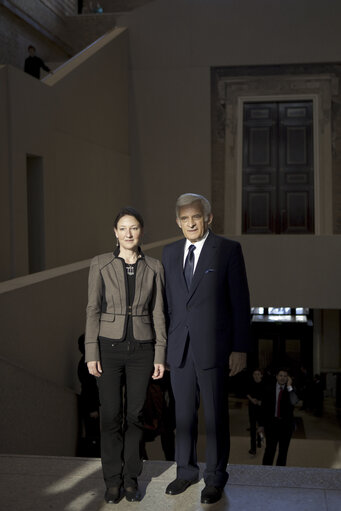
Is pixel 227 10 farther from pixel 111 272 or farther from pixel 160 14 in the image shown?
pixel 111 272

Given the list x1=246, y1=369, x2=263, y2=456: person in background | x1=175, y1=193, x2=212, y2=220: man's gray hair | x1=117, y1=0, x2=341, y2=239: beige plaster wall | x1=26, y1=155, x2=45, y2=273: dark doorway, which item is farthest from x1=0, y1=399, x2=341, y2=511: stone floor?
x1=117, y1=0, x2=341, y2=239: beige plaster wall

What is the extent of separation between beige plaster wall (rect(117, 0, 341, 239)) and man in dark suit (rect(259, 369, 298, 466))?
7083mm

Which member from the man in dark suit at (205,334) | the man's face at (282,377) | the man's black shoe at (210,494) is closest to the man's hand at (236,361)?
the man in dark suit at (205,334)

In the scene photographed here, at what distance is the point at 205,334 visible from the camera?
10.9 feet

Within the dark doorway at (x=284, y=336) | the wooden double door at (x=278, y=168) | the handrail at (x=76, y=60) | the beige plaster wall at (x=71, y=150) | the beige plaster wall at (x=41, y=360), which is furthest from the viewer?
the dark doorway at (x=284, y=336)

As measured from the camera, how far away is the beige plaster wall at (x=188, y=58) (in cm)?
1281

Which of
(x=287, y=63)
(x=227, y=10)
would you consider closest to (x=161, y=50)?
(x=227, y=10)

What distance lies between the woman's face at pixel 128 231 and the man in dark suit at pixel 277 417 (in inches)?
151

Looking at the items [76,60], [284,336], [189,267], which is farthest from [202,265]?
[284,336]

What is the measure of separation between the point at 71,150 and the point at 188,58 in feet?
13.4

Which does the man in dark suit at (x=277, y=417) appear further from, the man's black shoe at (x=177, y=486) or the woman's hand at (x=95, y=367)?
the woman's hand at (x=95, y=367)

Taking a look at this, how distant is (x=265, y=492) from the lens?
11.0 ft

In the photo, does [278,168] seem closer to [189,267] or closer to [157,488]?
[189,267]

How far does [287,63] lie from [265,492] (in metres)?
11.0
